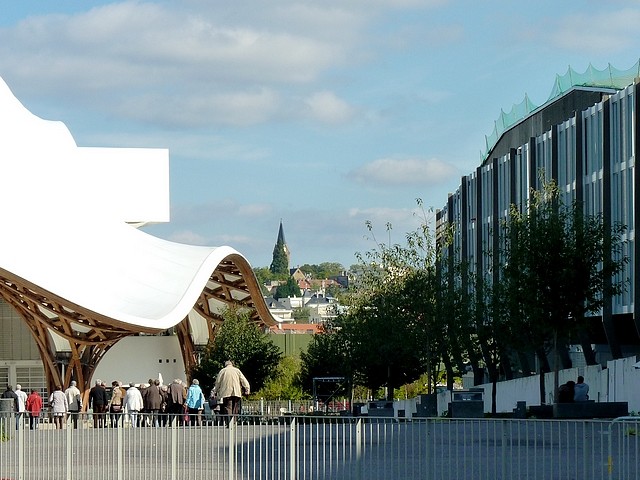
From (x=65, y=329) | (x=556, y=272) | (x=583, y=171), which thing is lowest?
(x=65, y=329)

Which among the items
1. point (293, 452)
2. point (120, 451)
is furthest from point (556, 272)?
point (293, 452)

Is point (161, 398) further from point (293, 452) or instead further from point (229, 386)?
point (293, 452)

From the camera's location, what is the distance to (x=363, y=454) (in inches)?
625

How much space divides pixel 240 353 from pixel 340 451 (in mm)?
42719

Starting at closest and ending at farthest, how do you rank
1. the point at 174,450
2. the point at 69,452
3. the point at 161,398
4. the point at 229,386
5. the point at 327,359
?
the point at 174,450, the point at 69,452, the point at 229,386, the point at 161,398, the point at 327,359

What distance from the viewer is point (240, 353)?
58469 millimetres

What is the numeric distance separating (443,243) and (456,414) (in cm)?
1617

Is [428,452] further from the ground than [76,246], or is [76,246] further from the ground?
[76,246]

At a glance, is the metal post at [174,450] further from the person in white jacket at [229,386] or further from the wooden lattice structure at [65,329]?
the wooden lattice structure at [65,329]

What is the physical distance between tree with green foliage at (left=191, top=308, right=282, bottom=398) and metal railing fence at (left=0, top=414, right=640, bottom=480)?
1567 inches

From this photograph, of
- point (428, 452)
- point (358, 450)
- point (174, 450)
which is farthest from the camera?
point (174, 450)

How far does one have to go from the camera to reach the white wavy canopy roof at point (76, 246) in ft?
151

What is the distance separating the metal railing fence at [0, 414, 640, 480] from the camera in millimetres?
14875

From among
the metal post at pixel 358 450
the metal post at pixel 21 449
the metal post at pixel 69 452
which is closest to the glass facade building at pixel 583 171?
the metal post at pixel 21 449
